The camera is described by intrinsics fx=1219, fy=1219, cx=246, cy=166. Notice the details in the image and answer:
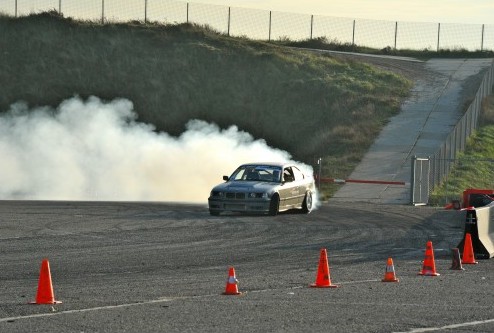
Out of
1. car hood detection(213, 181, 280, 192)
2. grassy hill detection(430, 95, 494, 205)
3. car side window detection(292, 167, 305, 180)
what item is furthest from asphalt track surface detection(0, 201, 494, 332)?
grassy hill detection(430, 95, 494, 205)

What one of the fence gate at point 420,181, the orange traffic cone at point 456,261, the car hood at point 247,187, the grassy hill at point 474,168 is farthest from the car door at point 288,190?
the orange traffic cone at point 456,261

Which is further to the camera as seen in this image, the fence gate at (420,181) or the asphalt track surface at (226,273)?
the fence gate at (420,181)

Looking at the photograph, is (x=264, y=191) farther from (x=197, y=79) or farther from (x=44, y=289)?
(x=197, y=79)

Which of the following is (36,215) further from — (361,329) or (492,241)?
(361,329)

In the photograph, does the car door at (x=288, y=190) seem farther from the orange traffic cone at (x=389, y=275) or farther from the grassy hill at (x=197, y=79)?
the grassy hill at (x=197, y=79)

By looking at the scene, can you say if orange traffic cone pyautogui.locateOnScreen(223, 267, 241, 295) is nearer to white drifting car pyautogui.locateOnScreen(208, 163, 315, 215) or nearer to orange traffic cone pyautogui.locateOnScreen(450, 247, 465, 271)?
orange traffic cone pyautogui.locateOnScreen(450, 247, 465, 271)

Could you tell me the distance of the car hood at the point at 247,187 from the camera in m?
30.3

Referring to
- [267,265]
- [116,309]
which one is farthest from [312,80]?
[116,309]

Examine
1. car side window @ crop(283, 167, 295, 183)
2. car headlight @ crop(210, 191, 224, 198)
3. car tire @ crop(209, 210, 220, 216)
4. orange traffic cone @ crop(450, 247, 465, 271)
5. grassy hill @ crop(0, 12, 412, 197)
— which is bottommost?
car tire @ crop(209, 210, 220, 216)

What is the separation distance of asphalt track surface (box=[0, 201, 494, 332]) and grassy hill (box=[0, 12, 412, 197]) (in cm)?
2647

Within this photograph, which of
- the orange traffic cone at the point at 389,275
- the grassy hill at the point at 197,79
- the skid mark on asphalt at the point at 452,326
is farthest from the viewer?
the grassy hill at the point at 197,79

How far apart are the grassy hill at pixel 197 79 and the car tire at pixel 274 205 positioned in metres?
23.4

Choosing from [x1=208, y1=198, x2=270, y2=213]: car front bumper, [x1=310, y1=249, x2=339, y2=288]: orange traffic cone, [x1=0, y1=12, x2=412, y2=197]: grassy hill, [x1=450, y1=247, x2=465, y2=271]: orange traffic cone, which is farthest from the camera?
[x1=0, y1=12, x2=412, y2=197]: grassy hill

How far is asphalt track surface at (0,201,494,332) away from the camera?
509 inches
